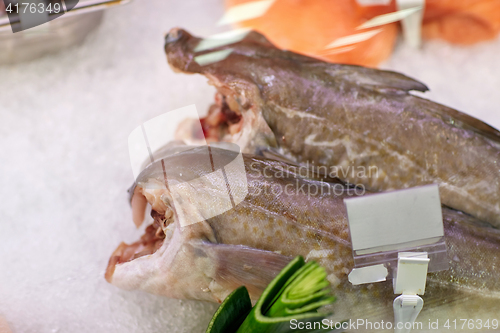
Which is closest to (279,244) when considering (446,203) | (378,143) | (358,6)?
(378,143)

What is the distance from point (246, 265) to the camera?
1329 mm

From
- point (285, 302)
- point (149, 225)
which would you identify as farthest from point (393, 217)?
point (149, 225)

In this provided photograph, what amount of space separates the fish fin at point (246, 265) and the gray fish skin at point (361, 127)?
1.73ft

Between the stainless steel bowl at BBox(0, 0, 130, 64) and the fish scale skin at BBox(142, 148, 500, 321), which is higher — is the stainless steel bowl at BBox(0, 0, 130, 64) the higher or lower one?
the higher one

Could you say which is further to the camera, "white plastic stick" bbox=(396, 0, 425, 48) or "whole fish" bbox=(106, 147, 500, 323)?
"white plastic stick" bbox=(396, 0, 425, 48)

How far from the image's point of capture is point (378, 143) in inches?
67.1

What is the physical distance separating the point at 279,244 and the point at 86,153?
1135mm

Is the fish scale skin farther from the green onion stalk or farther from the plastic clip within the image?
the green onion stalk

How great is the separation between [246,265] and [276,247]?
0.12 meters

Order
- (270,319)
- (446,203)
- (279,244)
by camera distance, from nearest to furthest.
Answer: (270,319)
(279,244)
(446,203)

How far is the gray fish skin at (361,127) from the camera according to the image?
1.66m

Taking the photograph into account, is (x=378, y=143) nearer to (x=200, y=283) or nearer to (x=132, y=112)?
(x=200, y=283)

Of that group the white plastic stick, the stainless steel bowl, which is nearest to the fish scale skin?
the stainless steel bowl

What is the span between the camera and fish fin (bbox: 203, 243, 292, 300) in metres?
1.32
